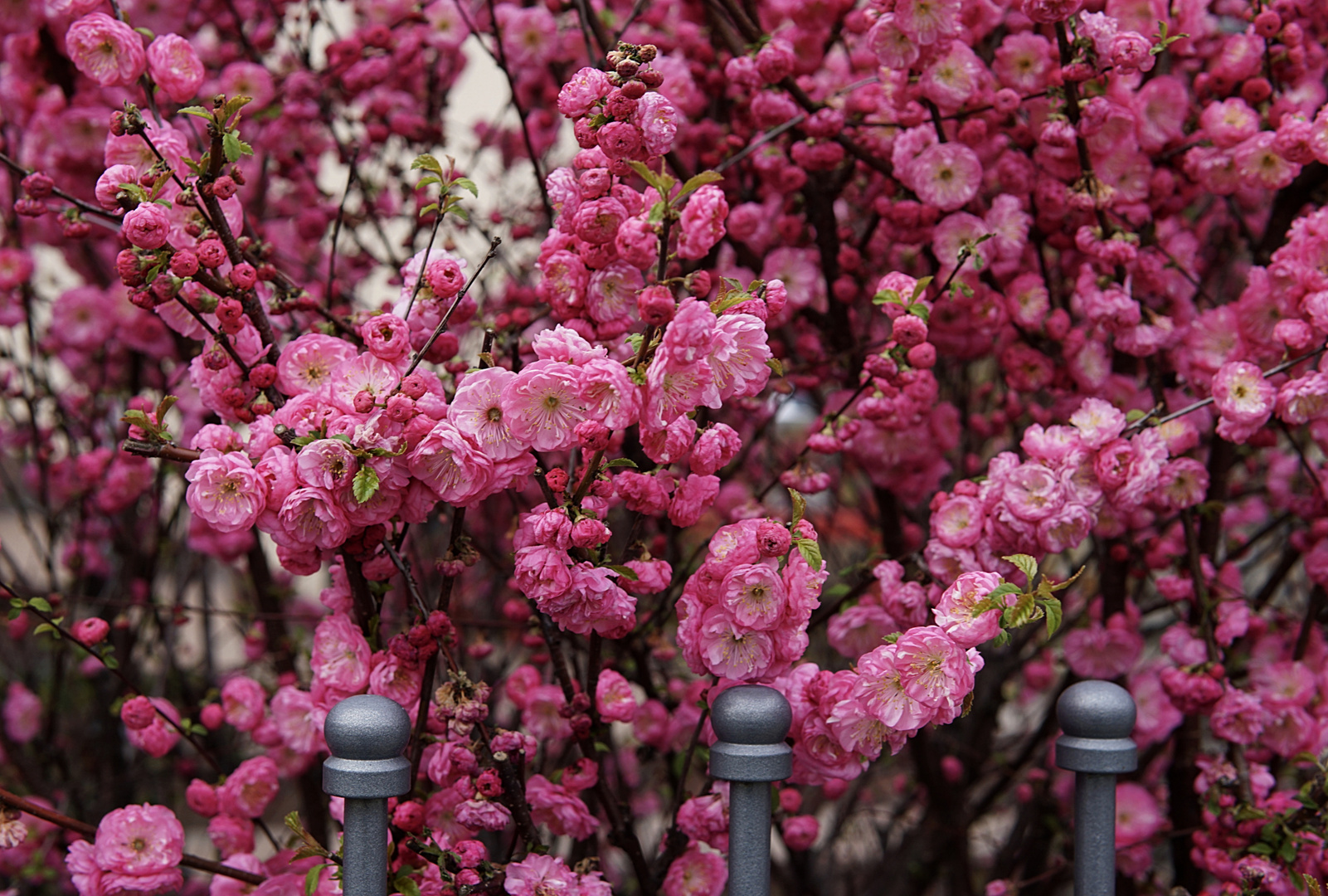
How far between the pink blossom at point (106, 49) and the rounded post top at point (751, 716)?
52.6 inches

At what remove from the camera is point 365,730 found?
1.16 meters

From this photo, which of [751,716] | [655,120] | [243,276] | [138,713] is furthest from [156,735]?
[655,120]

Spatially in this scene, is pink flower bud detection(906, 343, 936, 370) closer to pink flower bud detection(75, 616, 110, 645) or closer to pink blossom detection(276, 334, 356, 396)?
pink blossom detection(276, 334, 356, 396)

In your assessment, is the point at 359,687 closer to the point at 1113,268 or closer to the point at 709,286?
the point at 709,286

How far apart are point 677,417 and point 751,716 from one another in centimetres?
37

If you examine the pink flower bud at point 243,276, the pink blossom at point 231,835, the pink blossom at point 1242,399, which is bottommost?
the pink blossom at point 231,835

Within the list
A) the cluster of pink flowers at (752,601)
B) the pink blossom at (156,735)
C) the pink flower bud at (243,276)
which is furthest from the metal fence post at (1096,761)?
the pink blossom at (156,735)

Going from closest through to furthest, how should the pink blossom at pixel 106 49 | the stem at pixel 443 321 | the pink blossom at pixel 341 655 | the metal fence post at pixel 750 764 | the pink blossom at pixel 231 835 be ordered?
A: the metal fence post at pixel 750 764
the stem at pixel 443 321
the pink blossom at pixel 341 655
the pink blossom at pixel 106 49
the pink blossom at pixel 231 835

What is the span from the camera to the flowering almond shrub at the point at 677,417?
4.05 ft

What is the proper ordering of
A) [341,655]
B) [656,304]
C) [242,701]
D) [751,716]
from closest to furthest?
[656,304]
[751,716]
[341,655]
[242,701]

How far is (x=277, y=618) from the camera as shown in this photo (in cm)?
232

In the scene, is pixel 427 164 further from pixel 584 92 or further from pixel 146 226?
pixel 146 226

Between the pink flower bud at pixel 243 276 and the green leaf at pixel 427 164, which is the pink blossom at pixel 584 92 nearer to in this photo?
the green leaf at pixel 427 164

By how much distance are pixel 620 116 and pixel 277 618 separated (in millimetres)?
1613
